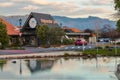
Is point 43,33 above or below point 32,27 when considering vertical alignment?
below

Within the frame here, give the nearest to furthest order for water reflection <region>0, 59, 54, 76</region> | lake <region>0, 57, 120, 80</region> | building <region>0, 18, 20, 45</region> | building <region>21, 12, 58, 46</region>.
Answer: lake <region>0, 57, 120, 80</region>
water reflection <region>0, 59, 54, 76</region>
building <region>0, 18, 20, 45</region>
building <region>21, 12, 58, 46</region>

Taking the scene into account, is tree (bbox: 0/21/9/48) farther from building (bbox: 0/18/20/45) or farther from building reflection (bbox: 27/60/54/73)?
building reflection (bbox: 27/60/54/73)

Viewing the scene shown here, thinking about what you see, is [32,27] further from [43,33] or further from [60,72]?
[60,72]

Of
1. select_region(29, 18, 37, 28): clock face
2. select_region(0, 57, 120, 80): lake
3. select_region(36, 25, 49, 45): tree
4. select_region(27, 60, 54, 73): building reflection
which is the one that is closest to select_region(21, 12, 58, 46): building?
select_region(29, 18, 37, 28): clock face

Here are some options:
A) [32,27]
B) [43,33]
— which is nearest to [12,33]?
[32,27]

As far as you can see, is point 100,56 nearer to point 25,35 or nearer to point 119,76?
point 119,76

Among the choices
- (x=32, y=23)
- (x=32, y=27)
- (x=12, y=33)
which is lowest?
(x=12, y=33)

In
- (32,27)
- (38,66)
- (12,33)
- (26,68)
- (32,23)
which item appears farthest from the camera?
(32,23)

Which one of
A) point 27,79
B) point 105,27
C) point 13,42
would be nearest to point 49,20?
point 13,42

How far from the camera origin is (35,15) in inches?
3150

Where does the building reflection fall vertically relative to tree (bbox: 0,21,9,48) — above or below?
below

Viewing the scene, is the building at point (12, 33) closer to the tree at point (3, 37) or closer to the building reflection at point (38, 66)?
the tree at point (3, 37)

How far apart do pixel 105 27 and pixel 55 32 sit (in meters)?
43.7

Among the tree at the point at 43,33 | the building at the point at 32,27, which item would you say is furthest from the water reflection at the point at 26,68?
the building at the point at 32,27
